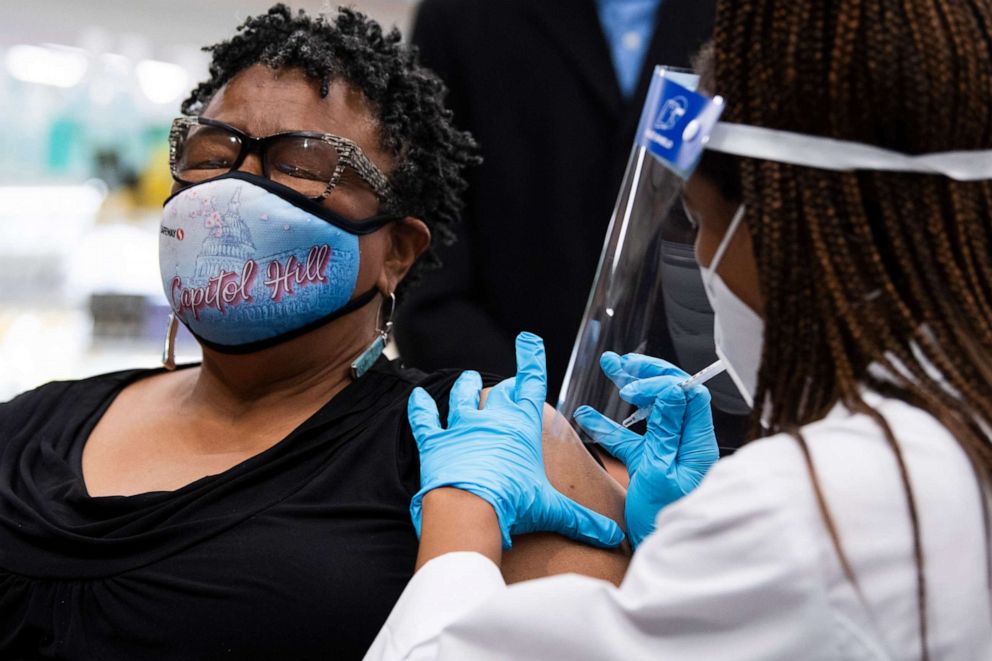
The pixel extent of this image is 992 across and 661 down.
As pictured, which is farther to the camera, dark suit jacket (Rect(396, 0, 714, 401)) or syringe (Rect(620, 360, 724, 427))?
dark suit jacket (Rect(396, 0, 714, 401))

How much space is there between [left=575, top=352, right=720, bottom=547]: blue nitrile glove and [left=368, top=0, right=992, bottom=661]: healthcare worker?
302mm

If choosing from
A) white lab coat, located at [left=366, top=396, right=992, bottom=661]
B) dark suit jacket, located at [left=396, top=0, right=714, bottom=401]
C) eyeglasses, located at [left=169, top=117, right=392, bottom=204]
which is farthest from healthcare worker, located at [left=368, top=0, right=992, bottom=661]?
dark suit jacket, located at [left=396, top=0, right=714, bottom=401]

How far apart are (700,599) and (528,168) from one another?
1444 mm

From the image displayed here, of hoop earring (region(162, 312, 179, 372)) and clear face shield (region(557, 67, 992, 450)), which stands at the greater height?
clear face shield (region(557, 67, 992, 450))

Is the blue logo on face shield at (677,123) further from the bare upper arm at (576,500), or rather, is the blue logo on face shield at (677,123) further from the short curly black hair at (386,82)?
the short curly black hair at (386,82)

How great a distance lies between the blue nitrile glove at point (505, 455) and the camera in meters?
1.51

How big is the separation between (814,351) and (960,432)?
179 millimetres

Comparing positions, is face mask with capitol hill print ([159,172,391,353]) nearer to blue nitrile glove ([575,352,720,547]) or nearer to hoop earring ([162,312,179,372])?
hoop earring ([162,312,179,372])

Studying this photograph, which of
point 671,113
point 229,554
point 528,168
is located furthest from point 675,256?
point 528,168

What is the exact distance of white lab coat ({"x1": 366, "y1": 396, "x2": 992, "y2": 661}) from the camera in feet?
3.37

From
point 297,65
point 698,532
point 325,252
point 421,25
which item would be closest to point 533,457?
point 325,252

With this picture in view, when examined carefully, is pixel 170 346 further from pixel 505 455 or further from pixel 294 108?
pixel 505 455

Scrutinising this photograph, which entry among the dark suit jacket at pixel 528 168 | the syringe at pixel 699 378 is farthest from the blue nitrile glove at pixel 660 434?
the dark suit jacket at pixel 528 168

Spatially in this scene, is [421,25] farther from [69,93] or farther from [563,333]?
[69,93]
